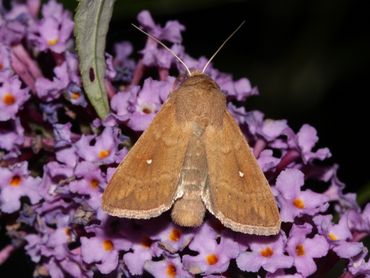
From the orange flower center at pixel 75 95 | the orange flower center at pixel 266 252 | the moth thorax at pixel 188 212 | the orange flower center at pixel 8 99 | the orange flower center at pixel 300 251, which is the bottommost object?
the orange flower center at pixel 266 252

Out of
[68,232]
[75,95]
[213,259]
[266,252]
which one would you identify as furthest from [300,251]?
[75,95]

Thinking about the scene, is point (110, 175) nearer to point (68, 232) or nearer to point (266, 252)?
point (68, 232)

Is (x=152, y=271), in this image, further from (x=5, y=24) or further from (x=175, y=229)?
(x=5, y=24)

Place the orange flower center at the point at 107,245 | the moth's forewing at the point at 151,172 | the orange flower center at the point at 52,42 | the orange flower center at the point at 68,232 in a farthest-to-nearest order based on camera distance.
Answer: the orange flower center at the point at 52,42 → the orange flower center at the point at 68,232 → the orange flower center at the point at 107,245 → the moth's forewing at the point at 151,172

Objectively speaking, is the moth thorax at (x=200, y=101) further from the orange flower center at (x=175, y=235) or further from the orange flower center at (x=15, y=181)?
the orange flower center at (x=15, y=181)

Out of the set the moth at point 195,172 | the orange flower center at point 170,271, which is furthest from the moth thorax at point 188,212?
the orange flower center at point 170,271

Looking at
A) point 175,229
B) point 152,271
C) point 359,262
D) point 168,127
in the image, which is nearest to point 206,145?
point 168,127

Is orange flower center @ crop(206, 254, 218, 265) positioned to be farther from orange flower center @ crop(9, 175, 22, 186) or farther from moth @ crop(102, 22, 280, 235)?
orange flower center @ crop(9, 175, 22, 186)

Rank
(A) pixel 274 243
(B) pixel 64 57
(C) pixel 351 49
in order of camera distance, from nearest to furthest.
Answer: (A) pixel 274 243 < (B) pixel 64 57 < (C) pixel 351 49

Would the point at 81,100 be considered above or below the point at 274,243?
above
